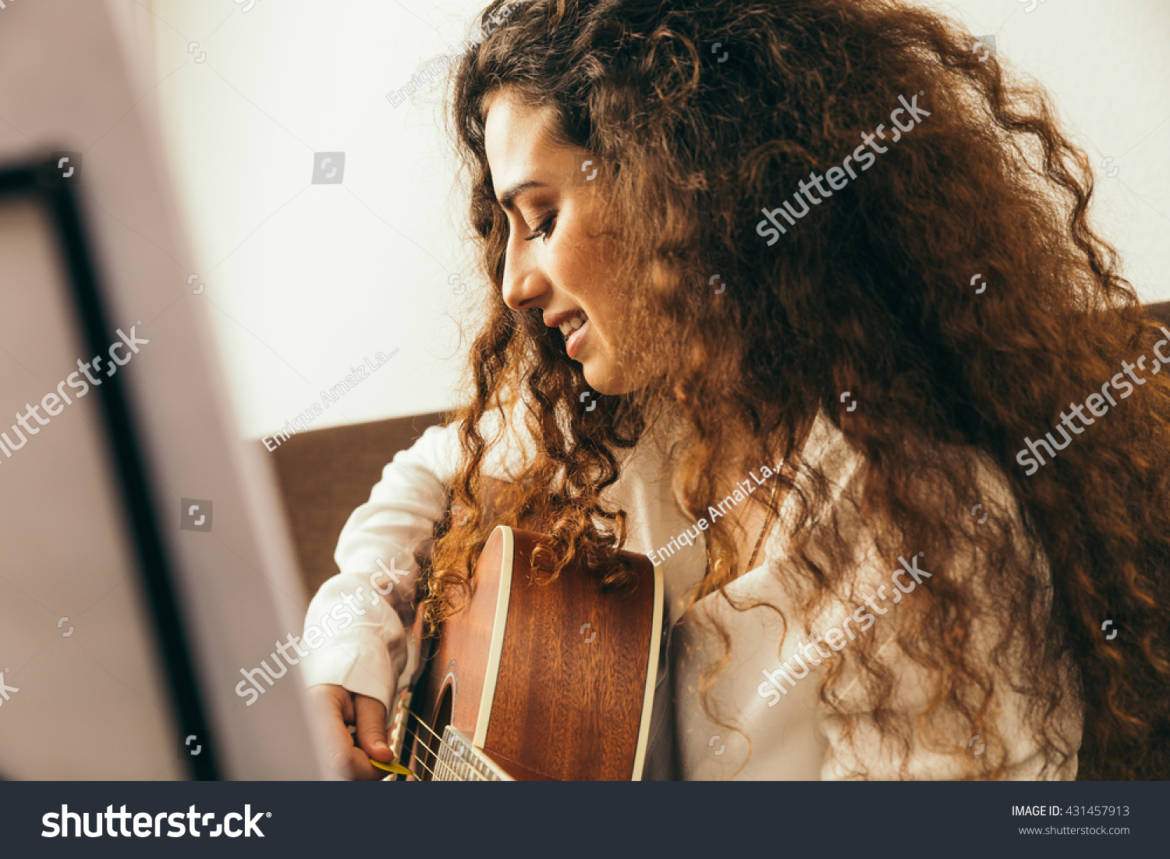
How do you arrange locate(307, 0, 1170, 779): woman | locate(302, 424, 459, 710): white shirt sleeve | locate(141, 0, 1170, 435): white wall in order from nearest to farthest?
locate(307, 0, 1170, 779): woman → locate(302, 424, 459, 710): white shirt sleeve → locate(141, 0, 1170, 435): white wall

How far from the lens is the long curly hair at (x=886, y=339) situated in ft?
2.46

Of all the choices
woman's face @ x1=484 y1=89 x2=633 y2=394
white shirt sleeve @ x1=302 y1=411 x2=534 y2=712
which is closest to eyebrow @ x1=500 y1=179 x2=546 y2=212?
woman's face @ x1=484 y1=89 x2=633 y2=394

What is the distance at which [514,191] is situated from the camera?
854mm

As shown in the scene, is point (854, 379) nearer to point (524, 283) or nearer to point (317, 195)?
point (524, 283)

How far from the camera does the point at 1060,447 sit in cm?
80

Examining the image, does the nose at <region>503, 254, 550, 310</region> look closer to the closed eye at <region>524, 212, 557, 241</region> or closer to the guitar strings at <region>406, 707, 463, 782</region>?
the closed eye at <region>524, 212, 557, 241</region>

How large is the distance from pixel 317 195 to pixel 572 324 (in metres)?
0.52

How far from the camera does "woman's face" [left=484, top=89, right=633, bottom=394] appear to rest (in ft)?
2.73

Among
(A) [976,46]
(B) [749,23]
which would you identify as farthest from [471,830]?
(A) [976,46]

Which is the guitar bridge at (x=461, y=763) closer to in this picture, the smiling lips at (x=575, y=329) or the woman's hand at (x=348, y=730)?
the woman's hand at (x=348, y=730)

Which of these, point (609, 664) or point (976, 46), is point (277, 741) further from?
point (976, 46)

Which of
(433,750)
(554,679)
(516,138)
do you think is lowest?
(433,750)

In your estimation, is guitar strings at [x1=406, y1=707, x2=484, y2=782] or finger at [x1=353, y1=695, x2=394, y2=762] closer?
guitar strings at [x1=406, y1=707, x2=484, y2=782]

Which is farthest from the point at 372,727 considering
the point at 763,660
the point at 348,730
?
the point at 763,660
